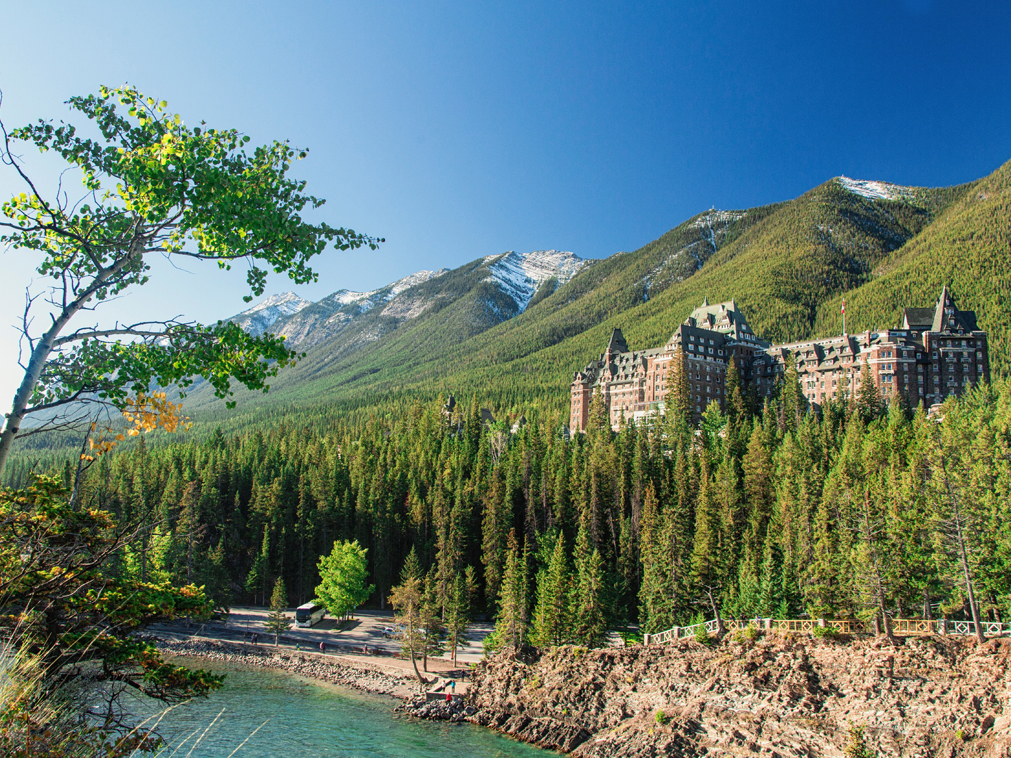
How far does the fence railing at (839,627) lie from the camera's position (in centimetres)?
3972

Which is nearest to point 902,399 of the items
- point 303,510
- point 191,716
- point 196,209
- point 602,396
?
point 602,396

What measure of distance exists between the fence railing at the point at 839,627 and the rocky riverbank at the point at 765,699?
3.45 feet

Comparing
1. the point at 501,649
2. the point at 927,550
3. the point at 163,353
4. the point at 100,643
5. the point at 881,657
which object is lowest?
the point at 501,649

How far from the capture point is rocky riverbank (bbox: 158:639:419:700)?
179 feet

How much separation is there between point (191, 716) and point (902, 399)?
97.1 m

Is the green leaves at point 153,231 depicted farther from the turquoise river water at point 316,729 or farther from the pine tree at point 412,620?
the pine tree at point 412,620

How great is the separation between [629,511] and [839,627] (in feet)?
126

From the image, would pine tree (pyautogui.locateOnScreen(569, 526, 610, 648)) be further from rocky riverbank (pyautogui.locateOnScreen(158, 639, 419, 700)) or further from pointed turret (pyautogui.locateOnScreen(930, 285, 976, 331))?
pointed turret (pyautogui.locateOnScreen(930, 285, 976, 331))

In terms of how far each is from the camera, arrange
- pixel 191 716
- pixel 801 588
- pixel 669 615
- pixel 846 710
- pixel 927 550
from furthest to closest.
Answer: pixel 669 615, pixel 801 588, pixel 927 550, pixel 191 716, pixel 846 710

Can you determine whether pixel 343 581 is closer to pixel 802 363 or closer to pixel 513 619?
pixel 513 619

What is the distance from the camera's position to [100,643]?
872cm

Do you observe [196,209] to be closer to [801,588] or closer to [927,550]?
[927,550]

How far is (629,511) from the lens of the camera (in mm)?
81312

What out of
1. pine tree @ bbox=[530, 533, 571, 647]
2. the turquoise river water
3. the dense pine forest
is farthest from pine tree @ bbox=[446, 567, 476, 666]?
the turquoise river water
